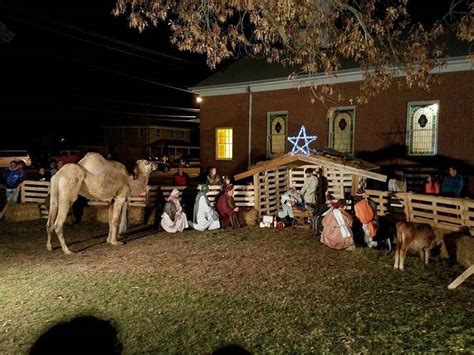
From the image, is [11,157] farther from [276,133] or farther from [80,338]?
[80,338]

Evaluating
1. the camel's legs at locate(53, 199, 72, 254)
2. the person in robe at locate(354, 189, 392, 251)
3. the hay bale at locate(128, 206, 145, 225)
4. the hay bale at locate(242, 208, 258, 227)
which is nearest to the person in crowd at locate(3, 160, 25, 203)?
the hay bale at locate(128, 206, 145, 225)

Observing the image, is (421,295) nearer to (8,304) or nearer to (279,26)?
(279,26)

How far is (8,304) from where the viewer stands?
7680 mm

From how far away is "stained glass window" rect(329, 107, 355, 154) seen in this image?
18.6m

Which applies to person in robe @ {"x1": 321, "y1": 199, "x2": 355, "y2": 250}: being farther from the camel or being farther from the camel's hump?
the camel's hump

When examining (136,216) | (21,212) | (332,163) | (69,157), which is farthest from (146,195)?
(69,157)

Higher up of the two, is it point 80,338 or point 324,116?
point 324,116

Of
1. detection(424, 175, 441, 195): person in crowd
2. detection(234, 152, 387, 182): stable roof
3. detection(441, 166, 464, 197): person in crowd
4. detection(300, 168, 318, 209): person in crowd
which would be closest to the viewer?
detection(234, 152, 387, 182): stable roof

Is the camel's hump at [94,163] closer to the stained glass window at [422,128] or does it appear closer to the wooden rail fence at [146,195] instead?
the wooden rail fence at [146,195]

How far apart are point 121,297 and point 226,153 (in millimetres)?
15866

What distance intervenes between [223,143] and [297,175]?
7232 mm

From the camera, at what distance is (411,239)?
9039 millimetres

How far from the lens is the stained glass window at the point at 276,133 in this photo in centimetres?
2084

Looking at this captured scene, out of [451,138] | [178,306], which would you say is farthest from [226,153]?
[178,306]
